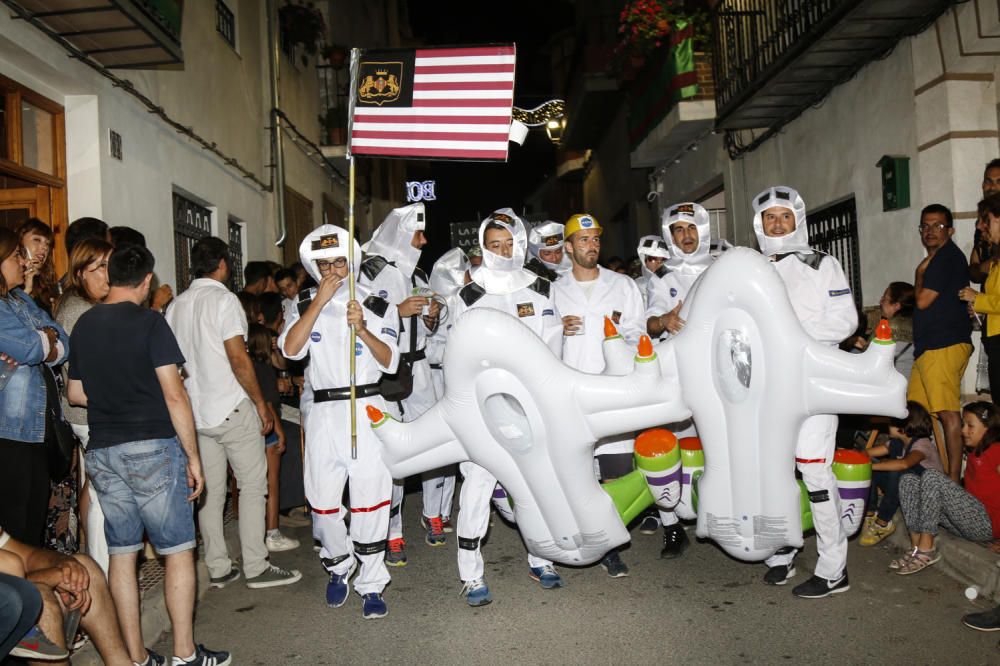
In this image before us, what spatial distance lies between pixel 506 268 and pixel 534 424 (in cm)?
136

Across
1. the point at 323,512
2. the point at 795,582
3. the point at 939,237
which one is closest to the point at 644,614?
the point at 795,582

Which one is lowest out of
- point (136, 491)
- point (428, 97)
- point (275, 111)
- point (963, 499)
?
point (963, 499)

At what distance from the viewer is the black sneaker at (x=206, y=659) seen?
4668mm

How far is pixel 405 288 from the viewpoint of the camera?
25.1ft

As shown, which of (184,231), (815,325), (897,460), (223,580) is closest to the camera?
(815,325)

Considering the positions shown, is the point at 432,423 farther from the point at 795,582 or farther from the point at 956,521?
the point at 956,521

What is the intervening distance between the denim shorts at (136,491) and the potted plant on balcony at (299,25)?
12871 millimetres

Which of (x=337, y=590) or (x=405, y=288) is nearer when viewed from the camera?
(x=337, y=590)

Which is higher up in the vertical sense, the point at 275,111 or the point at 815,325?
the point at 275,111

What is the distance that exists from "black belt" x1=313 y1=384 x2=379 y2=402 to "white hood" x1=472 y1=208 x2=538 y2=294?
3.43 ft

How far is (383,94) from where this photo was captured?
6.06 metres

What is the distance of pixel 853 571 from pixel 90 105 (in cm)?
751

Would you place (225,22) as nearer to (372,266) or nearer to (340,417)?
(372,266)

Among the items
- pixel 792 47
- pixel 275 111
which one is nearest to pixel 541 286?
pixel 792 47
